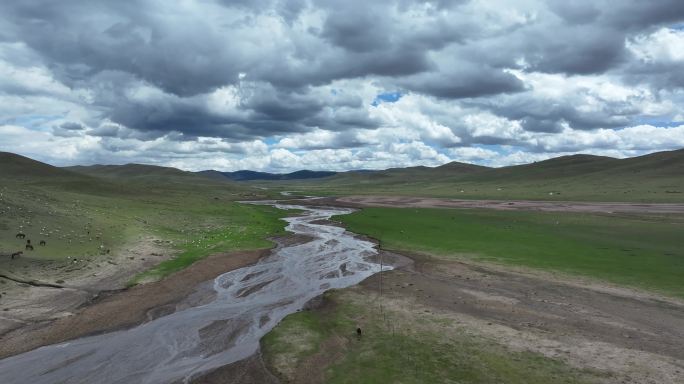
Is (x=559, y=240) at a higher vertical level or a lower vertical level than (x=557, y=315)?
higher

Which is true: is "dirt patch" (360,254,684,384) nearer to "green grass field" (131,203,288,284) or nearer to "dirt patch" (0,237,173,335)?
"green grass field" (131,203,288,284)

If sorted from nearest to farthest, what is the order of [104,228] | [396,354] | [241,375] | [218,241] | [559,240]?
[241,375] → [396,354] → [104,228] → [559,240] → [218,241]

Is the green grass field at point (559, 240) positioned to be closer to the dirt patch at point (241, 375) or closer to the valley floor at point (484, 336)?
the valley floor at point (484, 336)

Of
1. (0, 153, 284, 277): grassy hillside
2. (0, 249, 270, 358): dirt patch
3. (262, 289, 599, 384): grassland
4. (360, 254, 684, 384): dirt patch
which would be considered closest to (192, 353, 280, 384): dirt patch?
(262, 289, 599, 384): grassland

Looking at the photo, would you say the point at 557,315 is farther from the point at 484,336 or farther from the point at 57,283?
the point at 57,283

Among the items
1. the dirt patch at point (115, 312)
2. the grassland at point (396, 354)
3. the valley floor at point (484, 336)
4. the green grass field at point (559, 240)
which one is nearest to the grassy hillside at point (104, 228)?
the dirt patch at point (115, 312)

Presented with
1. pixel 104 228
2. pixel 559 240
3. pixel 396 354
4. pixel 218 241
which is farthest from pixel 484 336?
pixel 104 228

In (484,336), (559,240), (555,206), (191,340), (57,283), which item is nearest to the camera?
(484,336)

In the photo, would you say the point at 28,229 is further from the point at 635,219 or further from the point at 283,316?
the point at 635,219
